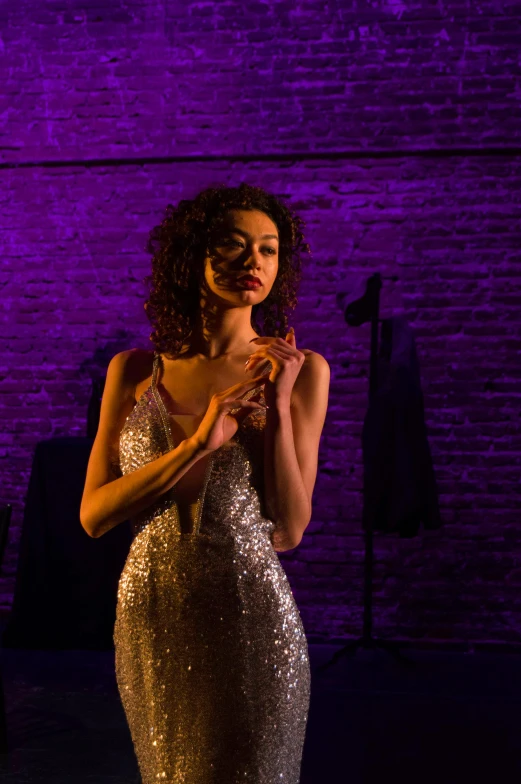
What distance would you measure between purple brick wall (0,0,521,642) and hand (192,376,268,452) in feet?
11.5

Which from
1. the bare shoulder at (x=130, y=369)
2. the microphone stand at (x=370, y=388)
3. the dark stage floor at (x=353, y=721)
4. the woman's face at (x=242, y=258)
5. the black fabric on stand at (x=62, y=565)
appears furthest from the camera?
the black fabric on stand at (x=62, y=565)

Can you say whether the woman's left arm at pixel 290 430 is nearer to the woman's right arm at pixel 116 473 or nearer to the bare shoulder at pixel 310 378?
the bare shoulder at pixel 310 378

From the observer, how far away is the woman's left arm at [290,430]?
1.49 m

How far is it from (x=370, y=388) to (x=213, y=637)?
298 cm

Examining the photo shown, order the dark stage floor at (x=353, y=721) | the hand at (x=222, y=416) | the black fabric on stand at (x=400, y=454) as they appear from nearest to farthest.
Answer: the hand at (x=222, y=416)
the dark stage floor at (x=353, y=721)
the black fabric on stand at (x=400, y=454)

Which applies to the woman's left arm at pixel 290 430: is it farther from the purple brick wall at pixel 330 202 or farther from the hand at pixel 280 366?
the purple brick wall at pixel 330 202

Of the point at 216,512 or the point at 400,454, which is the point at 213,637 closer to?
the point at 216,512

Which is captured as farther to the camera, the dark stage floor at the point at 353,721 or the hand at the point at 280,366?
the dark stage floor at the point at 353,721

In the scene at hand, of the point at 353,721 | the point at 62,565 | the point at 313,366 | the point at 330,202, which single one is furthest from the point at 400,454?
the point at 313,366

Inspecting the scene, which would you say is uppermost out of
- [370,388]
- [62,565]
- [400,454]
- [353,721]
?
[370,388]

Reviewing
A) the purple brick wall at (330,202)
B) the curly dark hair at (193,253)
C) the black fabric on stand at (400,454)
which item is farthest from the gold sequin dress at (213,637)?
the purple brick wall at (330,202)

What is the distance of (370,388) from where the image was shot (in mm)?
4336

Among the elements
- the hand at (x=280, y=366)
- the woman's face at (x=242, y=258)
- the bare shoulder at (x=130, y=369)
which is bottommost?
the bare shoulder at (x=130, y=369)

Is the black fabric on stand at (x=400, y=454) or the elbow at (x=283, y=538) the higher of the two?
the elbow at (x=283, y=538)
